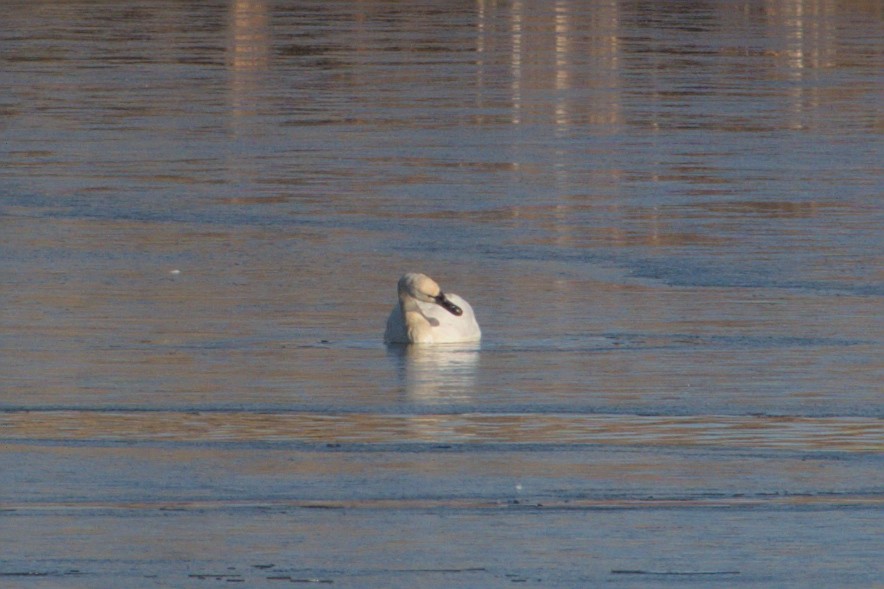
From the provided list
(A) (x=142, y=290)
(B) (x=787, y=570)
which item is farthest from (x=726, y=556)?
(A) (x=142, y=290)

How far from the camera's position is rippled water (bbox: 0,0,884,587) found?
8.25 metres

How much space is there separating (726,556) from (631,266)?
→ 26.3 feet

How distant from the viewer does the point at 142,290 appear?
1484cm

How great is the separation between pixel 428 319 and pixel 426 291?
0.15 metres

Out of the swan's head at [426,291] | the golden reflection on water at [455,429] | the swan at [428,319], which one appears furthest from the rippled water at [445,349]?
the swan's head at [426,291]

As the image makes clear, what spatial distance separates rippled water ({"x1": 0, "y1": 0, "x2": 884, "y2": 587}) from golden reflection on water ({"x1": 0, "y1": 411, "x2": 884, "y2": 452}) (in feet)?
0.09

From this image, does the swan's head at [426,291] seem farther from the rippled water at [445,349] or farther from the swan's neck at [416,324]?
the rippled water at [445,349]

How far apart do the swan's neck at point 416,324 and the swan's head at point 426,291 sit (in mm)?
59

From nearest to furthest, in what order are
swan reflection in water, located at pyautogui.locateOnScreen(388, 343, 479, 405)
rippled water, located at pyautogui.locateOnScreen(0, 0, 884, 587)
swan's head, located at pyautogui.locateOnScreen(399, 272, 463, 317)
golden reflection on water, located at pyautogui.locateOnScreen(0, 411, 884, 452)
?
rippled water, located at pyautogui.locateOnScreen(0, 0, 884, 587), golden reflection on water, located at pyautogui.locateOnScreen(0, 411, 884, 452), swan reflection in water, located at pyautogui.locateOnScreen(388, 343, 479, 405), swan's head, located at pyautogui.locateOnScreen(399, 272, 463, 317)

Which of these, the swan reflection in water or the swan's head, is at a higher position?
the swan's head

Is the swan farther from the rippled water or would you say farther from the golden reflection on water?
the golden reflection on water

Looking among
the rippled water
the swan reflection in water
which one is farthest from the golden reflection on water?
the swan reflection in water

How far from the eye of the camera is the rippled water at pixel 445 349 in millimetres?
8250

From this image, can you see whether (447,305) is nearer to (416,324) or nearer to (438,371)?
(416,324)
